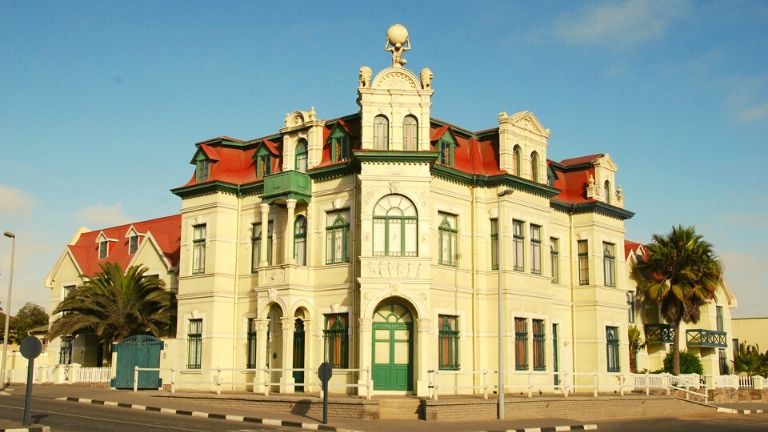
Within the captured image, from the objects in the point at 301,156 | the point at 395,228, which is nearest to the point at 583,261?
the point at 395,228

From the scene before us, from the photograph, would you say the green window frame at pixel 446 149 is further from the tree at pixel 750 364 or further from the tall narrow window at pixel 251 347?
the tree at pixel 750 364

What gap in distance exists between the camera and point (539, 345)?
35562mm

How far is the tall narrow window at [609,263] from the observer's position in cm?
4075

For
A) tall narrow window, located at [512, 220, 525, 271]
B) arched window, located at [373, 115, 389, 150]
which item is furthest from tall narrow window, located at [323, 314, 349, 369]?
tall narrow window, located at [512, 220, 525, 271]

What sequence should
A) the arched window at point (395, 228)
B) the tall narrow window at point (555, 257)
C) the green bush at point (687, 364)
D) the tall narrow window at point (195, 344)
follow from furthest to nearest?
1. the green bush at point (687, 364)
2. the tall narrow window at point (555, 257)
3. the tall narrow window at point (195, 344)
4. the arched window at point (395, 228)

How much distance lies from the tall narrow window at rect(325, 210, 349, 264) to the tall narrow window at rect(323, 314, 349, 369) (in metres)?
2.18

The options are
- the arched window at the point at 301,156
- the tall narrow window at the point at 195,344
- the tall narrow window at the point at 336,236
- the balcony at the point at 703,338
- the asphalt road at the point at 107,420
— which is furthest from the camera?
the balcony at the point at 703,338

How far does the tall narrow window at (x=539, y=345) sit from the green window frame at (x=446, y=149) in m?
7.42

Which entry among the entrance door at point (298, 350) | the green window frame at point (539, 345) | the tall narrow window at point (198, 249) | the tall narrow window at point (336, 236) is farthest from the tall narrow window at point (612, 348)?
the tall narrow window at point (198, 249)

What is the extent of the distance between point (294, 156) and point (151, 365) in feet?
33.9

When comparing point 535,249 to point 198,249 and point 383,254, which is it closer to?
point 383,254

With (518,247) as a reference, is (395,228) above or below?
above

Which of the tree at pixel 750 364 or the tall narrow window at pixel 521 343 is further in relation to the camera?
the tree at pixel 750 364

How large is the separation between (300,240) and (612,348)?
15751 millimetres
